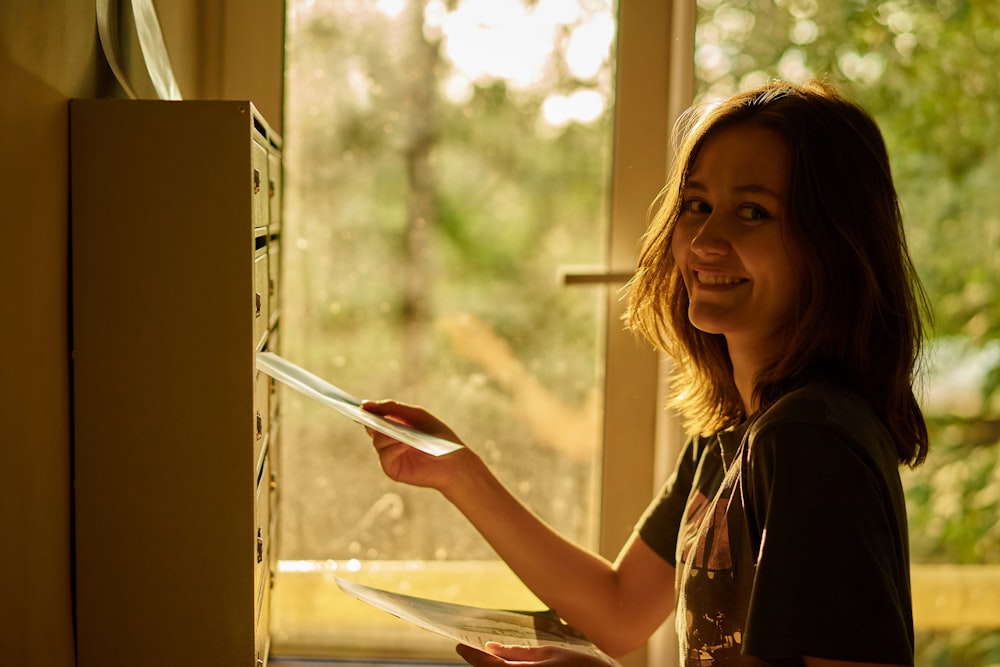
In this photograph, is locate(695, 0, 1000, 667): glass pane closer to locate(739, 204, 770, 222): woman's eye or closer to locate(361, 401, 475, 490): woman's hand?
locate(739, 204, 770, 222): woman's eye

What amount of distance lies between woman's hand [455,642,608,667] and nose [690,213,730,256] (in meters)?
0.44

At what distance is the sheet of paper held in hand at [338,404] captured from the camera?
102 centimetres

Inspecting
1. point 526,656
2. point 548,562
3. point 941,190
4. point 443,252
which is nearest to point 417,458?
point 548,562

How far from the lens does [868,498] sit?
0.79 meters

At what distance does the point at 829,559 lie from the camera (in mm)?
778

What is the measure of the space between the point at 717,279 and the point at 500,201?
0.63 m

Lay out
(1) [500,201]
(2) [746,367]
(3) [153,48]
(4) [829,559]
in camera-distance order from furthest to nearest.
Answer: (1) [500,201]
(3) [153,48]
(2) [746,367]
(4) [829,559]

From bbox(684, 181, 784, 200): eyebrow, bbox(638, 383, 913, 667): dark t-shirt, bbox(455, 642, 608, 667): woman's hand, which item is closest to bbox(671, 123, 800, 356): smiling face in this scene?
bbox(684, 181, 784, 200): eyebrow

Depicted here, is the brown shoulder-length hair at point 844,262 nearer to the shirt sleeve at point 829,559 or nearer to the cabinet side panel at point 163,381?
the shirt sleeve at point 829,559

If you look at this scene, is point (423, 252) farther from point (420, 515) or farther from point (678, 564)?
point (678, 564)

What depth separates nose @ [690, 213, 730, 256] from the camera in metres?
0.96

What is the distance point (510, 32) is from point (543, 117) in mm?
145

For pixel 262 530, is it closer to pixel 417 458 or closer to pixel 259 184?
pixel 417 458

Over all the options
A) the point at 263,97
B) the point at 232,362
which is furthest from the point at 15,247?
the point at 263,97
